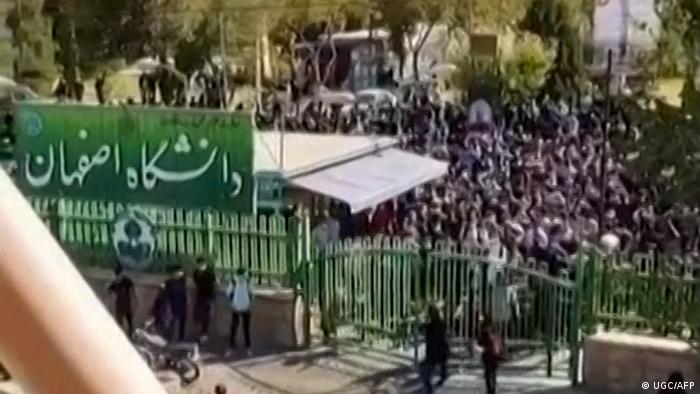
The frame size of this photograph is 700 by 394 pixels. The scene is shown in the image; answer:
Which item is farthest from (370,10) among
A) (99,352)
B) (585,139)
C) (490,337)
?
(99,352)

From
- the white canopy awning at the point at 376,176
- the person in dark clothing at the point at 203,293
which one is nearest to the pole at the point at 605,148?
the white canopy awning at the point at 376,176

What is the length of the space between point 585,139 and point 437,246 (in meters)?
0.20

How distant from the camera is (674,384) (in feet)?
3.59

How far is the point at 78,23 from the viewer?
1183 mm

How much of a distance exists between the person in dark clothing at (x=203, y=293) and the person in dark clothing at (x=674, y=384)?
0.52 m

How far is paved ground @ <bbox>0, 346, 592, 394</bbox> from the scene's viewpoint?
1.18 meters

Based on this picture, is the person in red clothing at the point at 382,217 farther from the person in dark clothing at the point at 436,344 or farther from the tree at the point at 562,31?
the tree at the point at 562,31

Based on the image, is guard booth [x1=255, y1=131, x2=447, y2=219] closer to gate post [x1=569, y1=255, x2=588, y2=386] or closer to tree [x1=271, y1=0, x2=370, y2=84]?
tree [x1=271, y1=0, x2=370, y2=84]

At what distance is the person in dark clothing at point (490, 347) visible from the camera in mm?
1142

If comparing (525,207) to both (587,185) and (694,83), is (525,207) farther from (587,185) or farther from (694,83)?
(694,83)

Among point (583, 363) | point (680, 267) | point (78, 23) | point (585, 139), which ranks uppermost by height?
point (78, 23)

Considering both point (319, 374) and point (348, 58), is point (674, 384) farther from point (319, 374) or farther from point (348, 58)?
point (348, 58)

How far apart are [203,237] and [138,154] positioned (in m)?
0.12

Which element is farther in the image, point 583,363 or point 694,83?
point 583,363
